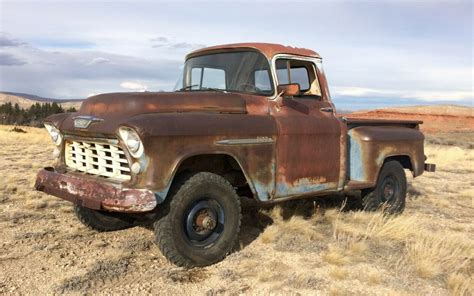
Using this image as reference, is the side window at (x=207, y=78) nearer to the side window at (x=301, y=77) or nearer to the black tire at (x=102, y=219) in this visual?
the side window at (x=301, y=77)

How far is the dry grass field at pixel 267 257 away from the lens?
3.99m

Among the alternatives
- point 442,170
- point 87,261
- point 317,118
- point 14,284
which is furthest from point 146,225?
point 442,170

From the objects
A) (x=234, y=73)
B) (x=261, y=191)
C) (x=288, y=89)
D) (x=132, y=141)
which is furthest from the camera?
(x=234, y=73)

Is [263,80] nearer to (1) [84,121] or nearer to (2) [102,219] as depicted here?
(1) [84,121]

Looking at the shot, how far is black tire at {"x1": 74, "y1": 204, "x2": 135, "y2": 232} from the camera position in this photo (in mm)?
5312

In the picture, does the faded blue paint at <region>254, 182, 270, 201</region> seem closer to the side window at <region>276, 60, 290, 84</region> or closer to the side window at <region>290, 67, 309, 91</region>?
the side window at <region>276, 60, 290, 84</region>

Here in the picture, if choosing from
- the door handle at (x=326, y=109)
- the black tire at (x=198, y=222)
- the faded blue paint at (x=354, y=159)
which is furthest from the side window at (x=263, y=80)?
the faded blue paint at (x=354, y=159)

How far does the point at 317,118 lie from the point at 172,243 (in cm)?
231

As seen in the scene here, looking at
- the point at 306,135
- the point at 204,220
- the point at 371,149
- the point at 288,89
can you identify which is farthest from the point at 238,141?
the point at 371,149

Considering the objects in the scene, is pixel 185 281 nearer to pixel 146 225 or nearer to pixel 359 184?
pixel 146 225

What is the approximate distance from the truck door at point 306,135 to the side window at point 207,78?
2.22 feet

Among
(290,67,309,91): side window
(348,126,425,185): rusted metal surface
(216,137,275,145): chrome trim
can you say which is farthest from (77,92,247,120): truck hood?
(348,126,425,185): rusted metal surface

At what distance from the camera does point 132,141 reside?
12.8 feet

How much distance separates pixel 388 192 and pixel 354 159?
1191 millimetres
